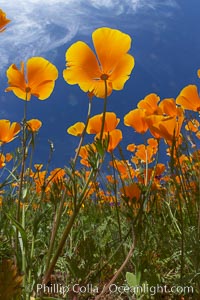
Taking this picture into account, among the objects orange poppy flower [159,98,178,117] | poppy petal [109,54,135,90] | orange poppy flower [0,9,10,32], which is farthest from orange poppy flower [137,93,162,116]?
orange poppy flower [0,9,10,32]

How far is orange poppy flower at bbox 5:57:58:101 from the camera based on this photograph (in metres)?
1.18

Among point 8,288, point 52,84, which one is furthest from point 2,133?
point 8,288

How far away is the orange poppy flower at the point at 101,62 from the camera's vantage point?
1031 mm

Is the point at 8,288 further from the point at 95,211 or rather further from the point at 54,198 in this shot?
the point at 95,211

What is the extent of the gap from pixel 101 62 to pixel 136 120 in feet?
1.52

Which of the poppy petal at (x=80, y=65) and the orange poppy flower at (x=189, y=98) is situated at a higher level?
the orange poppy flower at (x=189, y=98)

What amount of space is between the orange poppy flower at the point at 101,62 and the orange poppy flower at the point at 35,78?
0.43 feet

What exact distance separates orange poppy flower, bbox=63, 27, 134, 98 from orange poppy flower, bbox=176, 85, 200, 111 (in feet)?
1.49

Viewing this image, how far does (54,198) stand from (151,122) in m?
0.37

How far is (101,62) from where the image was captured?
41.3 inches

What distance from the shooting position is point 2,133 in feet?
4.56

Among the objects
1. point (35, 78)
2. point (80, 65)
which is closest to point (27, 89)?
point (35, 78)

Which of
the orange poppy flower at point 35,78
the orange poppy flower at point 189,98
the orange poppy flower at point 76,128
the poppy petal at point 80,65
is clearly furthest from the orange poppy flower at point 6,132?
the orange poppy flower at point 189,98

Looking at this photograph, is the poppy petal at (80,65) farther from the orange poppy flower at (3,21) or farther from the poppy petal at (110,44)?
the orange poppy flower at (3,21)
